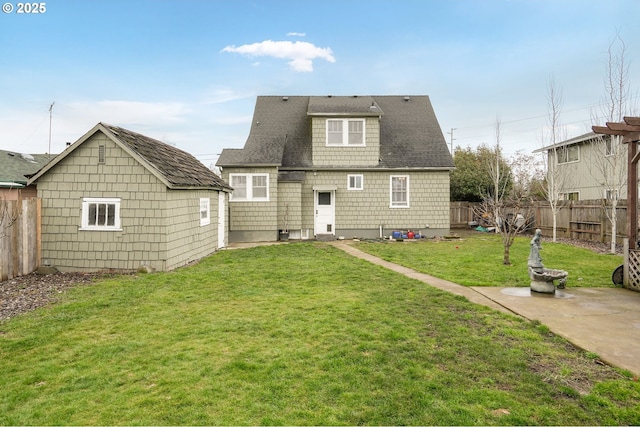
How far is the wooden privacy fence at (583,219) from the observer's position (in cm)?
1587

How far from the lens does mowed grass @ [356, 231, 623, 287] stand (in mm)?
9031

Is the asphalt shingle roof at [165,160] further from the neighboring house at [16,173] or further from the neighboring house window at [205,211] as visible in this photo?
the neighboring house at [16,173]

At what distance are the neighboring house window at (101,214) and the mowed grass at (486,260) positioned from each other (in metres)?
8.57

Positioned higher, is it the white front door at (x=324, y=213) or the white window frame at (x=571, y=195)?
the white window frame at (x=571, y=195)

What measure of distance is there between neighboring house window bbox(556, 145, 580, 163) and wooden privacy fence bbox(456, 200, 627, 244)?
15.3ft

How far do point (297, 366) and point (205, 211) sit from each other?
10.3 m

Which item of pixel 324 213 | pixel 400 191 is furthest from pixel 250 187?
pixel 400 191

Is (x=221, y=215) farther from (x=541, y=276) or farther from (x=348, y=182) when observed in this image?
(x=541, y=276)

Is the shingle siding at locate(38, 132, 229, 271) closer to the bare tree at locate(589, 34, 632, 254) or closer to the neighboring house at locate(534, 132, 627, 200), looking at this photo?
the bare tree at locate(589, 34, 632, 254)

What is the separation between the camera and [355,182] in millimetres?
18484

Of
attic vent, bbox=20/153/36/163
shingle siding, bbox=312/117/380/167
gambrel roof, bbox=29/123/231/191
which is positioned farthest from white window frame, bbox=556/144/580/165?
attic vent, bbox=20/153/36/163

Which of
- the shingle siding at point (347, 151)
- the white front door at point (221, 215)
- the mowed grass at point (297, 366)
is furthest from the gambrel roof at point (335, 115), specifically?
the mowed grass at point (297, 366)

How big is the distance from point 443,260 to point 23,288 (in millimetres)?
11571

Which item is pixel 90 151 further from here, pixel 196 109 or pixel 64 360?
pixel 196 109
